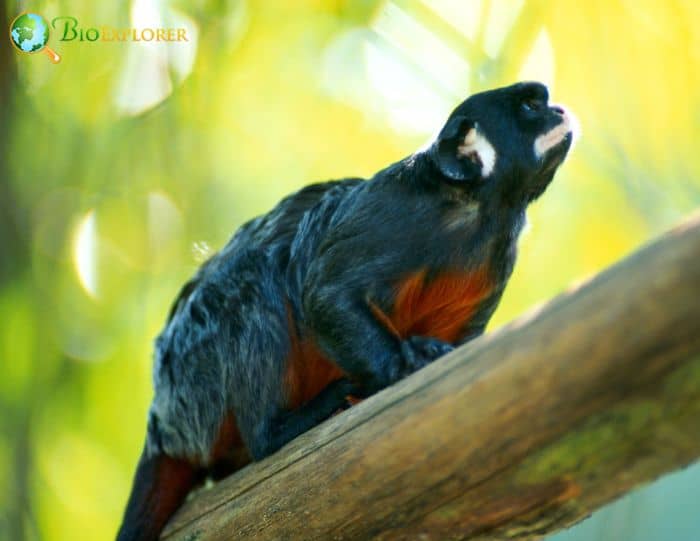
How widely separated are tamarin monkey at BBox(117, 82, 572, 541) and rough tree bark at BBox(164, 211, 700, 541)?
0.63m

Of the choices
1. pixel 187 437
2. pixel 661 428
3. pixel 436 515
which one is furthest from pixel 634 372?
pixel 187 437

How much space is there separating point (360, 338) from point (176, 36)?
11.2ft

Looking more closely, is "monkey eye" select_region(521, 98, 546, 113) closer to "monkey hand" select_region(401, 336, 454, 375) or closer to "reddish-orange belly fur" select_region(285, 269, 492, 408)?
"reddish-orange belly fur" select_region(285, 269, 492, 408)

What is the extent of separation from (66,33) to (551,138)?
348 centimetres

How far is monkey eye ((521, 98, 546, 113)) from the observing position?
13.2ft

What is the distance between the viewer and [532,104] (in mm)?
4039

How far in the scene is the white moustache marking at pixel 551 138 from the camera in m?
3.98

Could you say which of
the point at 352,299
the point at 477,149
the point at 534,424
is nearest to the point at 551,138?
the point at 477,149

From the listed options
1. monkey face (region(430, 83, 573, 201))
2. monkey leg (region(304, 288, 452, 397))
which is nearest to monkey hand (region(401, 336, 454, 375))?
monkey leg (region(304, 288, 452, 397))

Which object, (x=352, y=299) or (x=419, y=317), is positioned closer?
(x=352, y=299)

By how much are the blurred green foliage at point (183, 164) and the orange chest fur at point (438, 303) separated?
6.48 feet

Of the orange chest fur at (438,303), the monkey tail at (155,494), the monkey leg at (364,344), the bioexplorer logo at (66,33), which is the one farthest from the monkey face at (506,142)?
the bioexplorer logo at (66,33)

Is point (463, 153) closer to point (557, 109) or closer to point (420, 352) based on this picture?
point (557, 109)

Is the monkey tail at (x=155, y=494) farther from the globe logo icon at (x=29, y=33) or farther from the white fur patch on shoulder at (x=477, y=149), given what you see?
the globe logo icon at (x=29, y=33)
